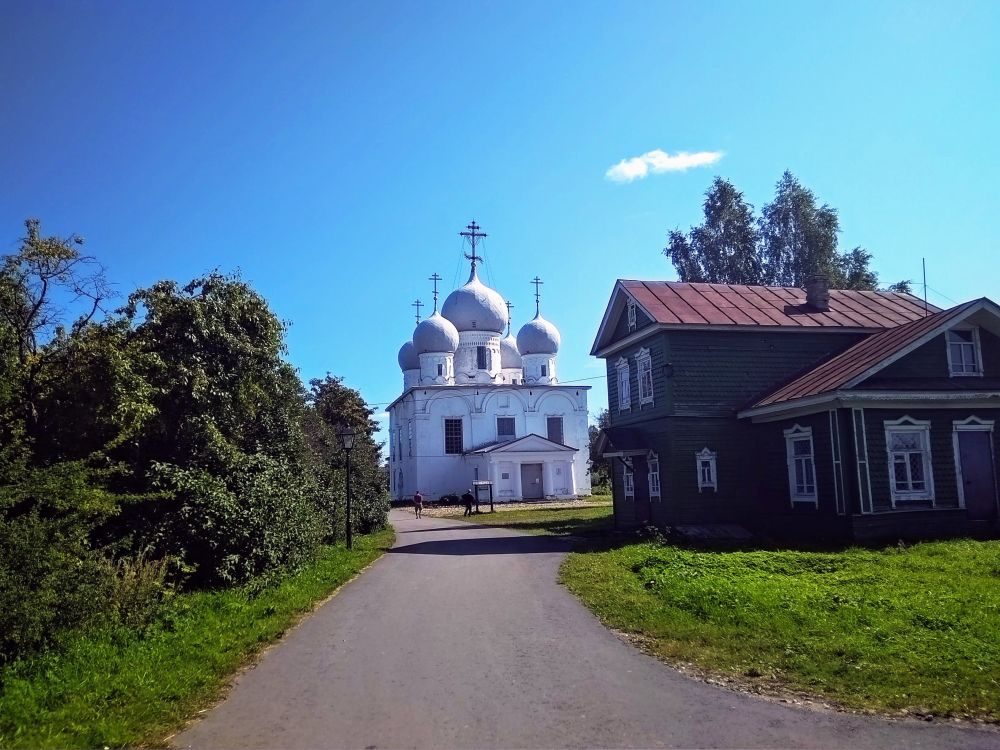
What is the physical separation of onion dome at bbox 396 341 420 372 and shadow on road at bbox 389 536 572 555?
1533 inches

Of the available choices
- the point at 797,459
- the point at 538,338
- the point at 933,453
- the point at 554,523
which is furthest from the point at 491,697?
the point at 538,338

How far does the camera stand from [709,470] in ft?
72.6

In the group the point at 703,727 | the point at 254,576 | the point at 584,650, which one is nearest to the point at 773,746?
the point at 703,727

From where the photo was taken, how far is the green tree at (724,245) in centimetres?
4491

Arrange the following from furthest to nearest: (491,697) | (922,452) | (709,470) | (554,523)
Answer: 1. (554,523)
2. (709,470)
3. (922,452)
4. (491,697)

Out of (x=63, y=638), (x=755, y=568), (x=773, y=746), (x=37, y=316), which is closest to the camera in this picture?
(x=773, y=746)

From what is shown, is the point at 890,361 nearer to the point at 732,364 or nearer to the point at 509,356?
the point at 732,364

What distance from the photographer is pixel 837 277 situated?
4331 centimetres

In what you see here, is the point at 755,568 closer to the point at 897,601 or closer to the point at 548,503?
the point at 897,601

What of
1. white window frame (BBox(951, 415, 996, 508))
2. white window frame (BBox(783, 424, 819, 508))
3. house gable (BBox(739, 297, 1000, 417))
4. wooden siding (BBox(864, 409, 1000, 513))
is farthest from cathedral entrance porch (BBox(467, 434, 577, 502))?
white window frame (BBox(951, 415, 996, 508))

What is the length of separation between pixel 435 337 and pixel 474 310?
4.04m

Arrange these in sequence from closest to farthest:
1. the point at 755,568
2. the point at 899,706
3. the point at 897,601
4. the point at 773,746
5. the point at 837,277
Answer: the point at 773,746, the point at 899,706, the point at 897,601, the point at 755,568, the point at 837,277

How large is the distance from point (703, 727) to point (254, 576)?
9153mm

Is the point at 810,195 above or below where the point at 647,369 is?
above
